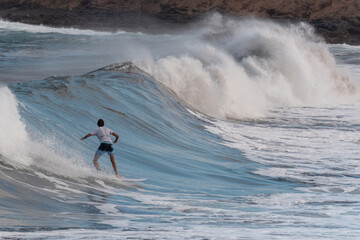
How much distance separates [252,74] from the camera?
2184 centimetres

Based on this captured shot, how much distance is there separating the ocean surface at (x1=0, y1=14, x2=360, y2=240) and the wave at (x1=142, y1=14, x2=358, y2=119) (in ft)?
0.16

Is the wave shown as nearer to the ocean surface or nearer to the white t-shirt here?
the ocean surface

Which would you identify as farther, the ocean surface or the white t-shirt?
the white t-shirt

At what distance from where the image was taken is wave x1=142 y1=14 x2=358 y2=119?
18.2 m

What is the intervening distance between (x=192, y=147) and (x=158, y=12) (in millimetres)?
57642

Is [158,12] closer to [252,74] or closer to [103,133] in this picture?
[252,74]

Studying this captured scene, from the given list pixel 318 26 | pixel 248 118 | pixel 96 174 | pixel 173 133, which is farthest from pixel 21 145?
pixel 318 26

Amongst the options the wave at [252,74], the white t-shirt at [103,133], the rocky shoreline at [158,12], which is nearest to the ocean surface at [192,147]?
the wave at [252,74]

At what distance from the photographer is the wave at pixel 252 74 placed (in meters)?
18.2

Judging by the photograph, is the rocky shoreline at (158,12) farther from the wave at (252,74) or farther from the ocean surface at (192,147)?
the ocean surface at (192,147)

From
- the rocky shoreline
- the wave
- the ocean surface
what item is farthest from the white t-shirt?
the rocky shoreline

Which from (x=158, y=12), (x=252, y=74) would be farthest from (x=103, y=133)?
(x=158, y=12)

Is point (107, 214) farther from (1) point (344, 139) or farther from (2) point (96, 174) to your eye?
(1) point (344, 139)

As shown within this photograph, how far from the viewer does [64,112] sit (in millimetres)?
12531
